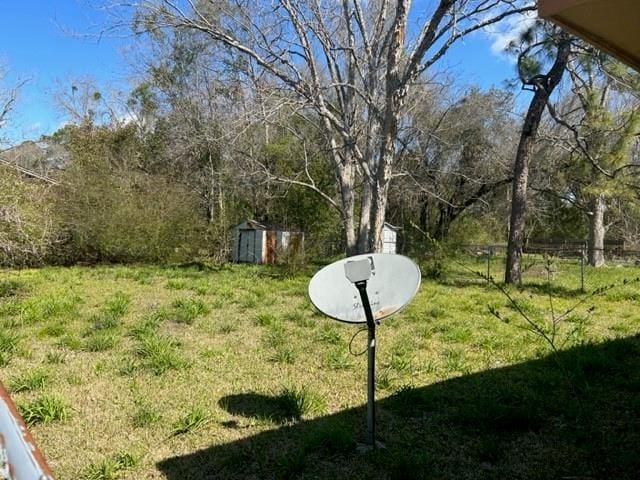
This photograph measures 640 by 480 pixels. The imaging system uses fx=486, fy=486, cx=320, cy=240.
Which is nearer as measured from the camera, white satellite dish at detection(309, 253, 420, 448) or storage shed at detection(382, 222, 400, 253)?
white satellite dish at detection(309, 253, 420, 448)

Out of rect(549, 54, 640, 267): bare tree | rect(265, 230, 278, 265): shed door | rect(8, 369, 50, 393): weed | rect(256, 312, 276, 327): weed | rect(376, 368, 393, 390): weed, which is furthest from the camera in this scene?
rect(265, 230, 278, 265): shed door

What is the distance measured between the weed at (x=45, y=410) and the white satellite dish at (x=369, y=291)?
2.06m

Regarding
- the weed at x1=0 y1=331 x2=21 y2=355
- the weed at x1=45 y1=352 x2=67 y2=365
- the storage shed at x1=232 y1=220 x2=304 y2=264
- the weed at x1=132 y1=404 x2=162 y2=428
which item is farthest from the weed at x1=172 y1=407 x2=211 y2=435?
the storage shed at x1=232 y1=220 x2=304 y2=264

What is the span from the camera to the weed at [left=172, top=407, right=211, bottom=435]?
134 inches

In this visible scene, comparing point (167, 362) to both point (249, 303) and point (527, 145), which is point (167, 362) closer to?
point (249, 303)

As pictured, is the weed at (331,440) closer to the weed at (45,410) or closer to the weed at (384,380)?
the weed at (384,380)

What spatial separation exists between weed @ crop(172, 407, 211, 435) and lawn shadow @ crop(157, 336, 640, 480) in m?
0.20

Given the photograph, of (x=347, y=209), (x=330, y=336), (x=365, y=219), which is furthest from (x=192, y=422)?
(x=347, y=209)

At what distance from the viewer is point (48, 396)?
3.73 metres

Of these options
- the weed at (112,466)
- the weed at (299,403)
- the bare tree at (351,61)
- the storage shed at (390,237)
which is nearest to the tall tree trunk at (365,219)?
the bare tree at (351,61)

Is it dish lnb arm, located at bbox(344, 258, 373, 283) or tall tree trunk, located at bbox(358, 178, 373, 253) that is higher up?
tall tree trunk, located at bbox(358, 178, 373, 253)

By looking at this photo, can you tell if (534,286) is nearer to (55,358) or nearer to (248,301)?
(248,301)

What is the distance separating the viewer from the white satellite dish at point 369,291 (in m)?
3.12

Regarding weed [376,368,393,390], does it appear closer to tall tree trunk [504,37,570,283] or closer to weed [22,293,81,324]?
weed [22,293,81,324]
